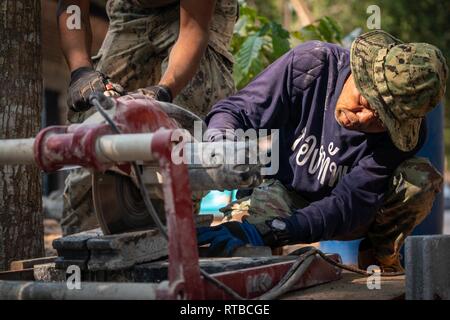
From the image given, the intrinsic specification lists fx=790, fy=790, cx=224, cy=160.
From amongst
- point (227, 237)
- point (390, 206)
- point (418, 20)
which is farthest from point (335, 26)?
point (418, 20)

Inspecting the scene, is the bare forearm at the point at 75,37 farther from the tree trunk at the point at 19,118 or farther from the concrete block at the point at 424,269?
the concrete block at the point at 424,269

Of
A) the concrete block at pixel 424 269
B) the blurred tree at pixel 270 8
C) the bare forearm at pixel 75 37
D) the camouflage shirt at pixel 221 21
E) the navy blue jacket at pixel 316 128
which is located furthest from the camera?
the blurred tree at pixel 270 8

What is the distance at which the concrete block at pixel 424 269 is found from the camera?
7.70 ft

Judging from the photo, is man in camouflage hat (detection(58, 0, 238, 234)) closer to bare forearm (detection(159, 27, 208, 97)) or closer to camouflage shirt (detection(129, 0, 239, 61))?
camouflage shirt (detection(129, 0, 239, 61))

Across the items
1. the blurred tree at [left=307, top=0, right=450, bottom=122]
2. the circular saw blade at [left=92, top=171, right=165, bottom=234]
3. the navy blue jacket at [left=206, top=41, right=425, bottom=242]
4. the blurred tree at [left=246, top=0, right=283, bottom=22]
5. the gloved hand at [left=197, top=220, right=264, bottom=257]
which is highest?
the blurred tree at [left=246, top=0, right=283, bottom=22]

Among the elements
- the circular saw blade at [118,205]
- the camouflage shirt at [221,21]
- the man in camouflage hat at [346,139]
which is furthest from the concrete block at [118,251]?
the camouflage shirt at [221,21]

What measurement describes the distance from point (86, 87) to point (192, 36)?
23.5 inches

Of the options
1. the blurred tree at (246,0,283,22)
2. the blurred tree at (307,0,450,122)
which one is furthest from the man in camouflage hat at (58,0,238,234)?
the blurred tree at (246,0,283,22)

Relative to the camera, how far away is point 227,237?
285cm

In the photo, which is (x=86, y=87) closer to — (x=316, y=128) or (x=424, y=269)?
(x=316, y=128)

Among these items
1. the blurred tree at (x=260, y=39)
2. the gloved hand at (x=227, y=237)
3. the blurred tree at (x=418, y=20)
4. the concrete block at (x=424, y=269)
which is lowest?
the concrete block at (x=424, y=269)

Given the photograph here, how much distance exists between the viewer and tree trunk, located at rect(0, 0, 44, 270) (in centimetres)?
350

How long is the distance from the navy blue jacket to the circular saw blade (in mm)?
710

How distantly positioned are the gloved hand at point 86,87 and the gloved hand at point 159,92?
11 cm
